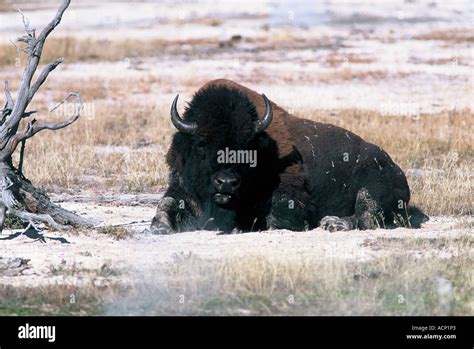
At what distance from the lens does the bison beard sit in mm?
11039

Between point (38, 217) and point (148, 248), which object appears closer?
point (148, 248)

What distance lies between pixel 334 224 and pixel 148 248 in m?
2.43

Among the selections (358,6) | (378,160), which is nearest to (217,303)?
(378,160)

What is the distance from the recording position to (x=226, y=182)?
10.6 meters

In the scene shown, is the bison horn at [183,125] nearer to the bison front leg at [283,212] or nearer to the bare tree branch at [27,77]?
the bison front leg at [283,212]

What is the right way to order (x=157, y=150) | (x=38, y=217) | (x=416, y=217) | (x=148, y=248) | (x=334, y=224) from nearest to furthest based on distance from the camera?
(x=148, y=248)
(x=38, y=217)
(x=334, y=224)
(x=416, y=217)
(x=157, y=150)

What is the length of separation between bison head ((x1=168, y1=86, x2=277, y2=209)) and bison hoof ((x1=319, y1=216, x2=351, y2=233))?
84 cm

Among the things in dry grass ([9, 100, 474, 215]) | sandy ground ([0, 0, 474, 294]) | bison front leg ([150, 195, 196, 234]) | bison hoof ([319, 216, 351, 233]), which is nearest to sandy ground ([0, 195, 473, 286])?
sandy ground ([0, 0, 474, 294])

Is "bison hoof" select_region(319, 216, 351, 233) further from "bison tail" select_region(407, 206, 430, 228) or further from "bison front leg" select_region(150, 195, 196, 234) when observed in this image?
"bison front leg" select_region(150, 195, 196, 234)

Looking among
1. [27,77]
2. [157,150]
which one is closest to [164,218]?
[27,77]

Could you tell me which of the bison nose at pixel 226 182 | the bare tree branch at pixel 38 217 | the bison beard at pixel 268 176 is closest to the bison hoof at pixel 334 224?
the bison beard at pixel 268 176

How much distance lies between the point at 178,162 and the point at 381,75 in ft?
52.5

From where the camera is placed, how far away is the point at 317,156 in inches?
482

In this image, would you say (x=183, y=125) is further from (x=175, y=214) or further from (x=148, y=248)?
(x=148, y=248)
